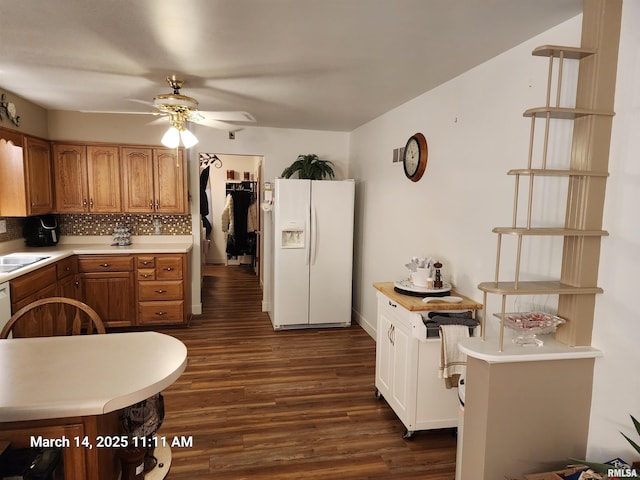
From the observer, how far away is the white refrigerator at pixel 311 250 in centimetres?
463

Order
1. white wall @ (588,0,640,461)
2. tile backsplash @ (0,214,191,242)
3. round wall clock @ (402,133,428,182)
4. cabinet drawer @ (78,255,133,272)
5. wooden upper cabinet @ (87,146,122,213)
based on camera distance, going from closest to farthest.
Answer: white wall @ (588,0,640,461) → round wall clock @ (402,133,428,182) → cabinet drawer @ (78,255,133,272) → wooden upper cabinet @ (87,146,122,213) → tile backsplash @ (0,214,191,242)

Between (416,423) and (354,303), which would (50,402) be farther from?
(354,303)

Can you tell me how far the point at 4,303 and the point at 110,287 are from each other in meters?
1.54

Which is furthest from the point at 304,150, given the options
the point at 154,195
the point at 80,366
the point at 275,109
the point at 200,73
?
the point at 80,366

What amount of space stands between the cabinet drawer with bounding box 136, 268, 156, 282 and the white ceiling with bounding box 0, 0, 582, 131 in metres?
1.83

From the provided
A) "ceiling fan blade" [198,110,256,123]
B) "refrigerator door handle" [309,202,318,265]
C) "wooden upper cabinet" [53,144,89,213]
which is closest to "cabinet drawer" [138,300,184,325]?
"wooden upper cabinet" [53,144,89,213]

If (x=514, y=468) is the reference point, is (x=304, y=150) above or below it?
above

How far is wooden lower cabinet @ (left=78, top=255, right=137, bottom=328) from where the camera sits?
4.39 meters

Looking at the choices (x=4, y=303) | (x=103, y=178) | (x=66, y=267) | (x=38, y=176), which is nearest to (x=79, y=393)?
(x=4, y=303)

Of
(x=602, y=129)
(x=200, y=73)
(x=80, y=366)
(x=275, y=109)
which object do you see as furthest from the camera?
(x=275, y=109)

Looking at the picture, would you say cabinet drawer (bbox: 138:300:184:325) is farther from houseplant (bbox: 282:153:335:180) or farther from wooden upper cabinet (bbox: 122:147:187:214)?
houseplant (bbox: 282:153:335:180)

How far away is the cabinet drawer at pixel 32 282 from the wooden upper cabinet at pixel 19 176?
70cm

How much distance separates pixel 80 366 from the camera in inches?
56.2

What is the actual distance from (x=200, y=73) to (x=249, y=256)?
6.22 m
